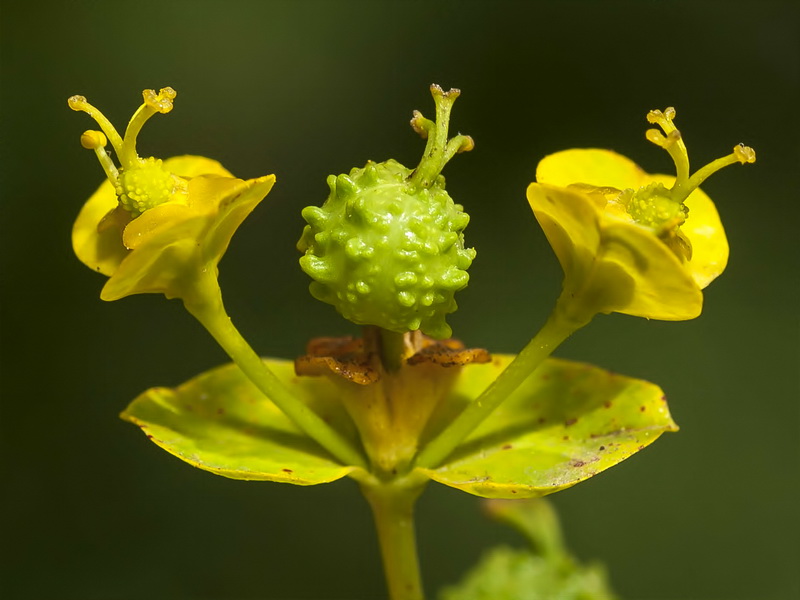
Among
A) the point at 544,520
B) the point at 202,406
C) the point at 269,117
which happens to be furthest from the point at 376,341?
the point at 269,117

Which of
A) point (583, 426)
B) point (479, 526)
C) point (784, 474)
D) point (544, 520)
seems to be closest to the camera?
point (583, 426)

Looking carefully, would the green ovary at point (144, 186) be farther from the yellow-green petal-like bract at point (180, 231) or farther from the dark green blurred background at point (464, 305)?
the dark green blurred background at point (464, 305)

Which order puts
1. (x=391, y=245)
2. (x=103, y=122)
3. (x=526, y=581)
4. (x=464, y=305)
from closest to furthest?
1. (x=391, y=245)
2. (x=103, y=122)
3. (x=526, y=581)
4. (x=464, y=305)

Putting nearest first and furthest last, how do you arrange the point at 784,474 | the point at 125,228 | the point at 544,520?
the point at 125,228, the point at 544,520, the point at 784,474

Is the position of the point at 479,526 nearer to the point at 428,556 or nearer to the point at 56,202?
the point at 428,556

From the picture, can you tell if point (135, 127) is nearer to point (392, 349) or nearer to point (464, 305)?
point (392, 349)

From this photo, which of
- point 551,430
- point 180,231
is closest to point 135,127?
point 180,231

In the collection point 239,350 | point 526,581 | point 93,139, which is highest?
point 93,139

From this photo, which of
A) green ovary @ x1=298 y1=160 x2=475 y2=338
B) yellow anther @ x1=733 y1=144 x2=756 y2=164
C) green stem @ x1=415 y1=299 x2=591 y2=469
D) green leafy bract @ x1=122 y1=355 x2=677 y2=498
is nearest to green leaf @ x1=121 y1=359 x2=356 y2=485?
green leafy bract @ x1=122 y1=355 x2=677 y2=498
